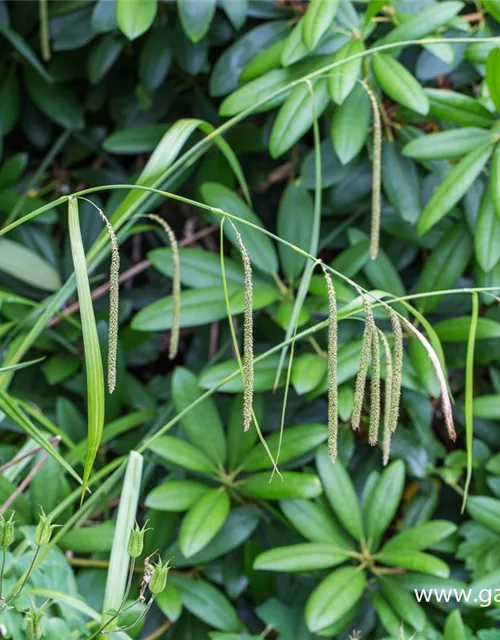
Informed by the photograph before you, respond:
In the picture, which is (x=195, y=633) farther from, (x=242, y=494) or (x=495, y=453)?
(x=495, y=453)

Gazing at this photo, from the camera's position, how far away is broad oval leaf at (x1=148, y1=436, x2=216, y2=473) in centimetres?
106

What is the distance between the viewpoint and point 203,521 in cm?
102

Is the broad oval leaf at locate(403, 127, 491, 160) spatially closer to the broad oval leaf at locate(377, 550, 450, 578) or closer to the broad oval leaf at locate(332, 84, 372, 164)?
the broad oval leaf at locate(332, 84, 372, 164)

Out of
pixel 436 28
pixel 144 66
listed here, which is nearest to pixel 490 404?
pixel 436 28

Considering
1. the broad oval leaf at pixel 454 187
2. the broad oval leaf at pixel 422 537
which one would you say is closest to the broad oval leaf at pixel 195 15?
the broad oval leaf at pixel 454 187

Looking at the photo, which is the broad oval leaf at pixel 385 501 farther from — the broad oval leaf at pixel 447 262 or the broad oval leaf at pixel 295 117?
the broad oval leaf at pixel 295 117

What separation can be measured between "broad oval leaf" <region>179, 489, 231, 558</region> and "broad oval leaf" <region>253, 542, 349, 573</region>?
71mm

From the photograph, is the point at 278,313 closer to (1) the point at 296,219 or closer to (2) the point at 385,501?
(1) the point at 296,219

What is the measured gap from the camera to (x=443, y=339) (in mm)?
1146

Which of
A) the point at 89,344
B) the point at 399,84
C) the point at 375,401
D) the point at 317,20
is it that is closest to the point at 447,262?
the point at 399,84

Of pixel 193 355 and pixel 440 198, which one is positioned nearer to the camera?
pixel 440 198

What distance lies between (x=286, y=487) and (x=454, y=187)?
44cm

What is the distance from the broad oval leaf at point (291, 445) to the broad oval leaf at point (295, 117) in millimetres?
371

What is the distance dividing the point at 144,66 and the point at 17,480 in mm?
718
